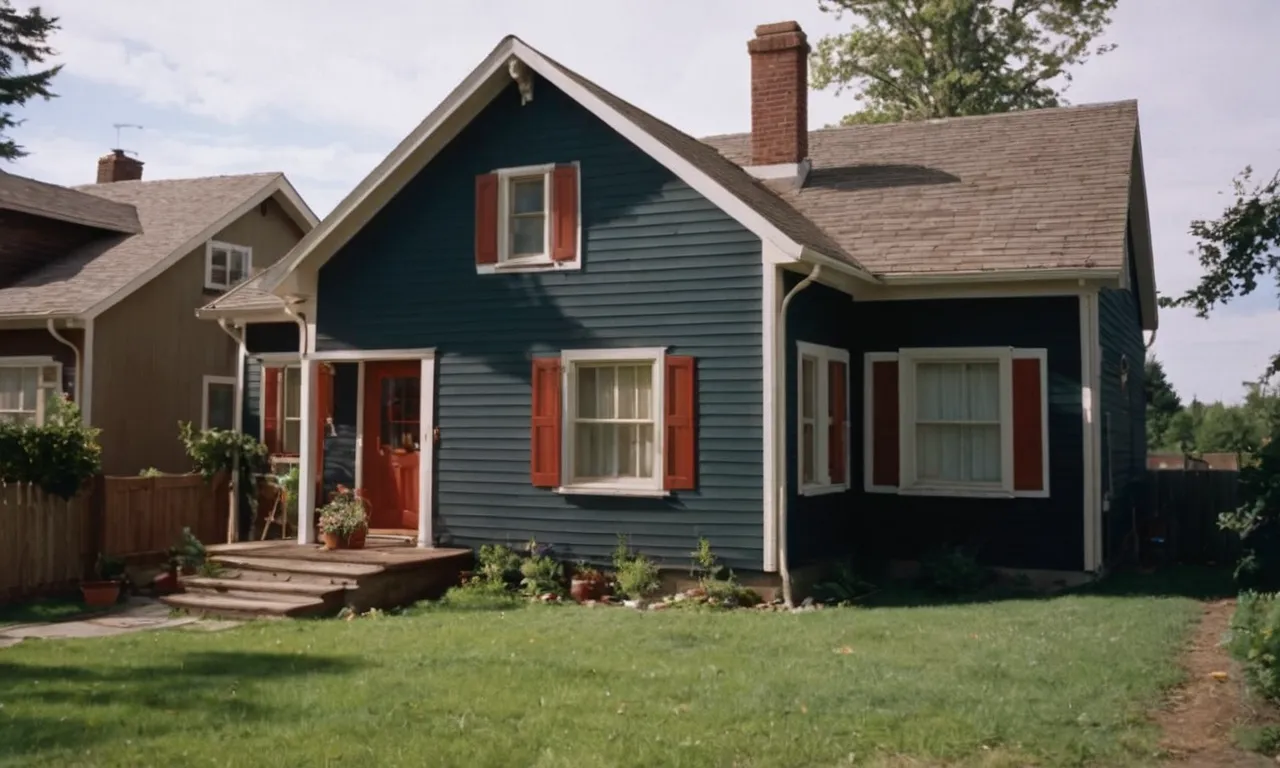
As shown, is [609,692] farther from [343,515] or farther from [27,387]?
[27,387]

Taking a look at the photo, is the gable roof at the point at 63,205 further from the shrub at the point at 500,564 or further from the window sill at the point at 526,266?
the shrub at the point at 500,564

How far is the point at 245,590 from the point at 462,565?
92.6 inches

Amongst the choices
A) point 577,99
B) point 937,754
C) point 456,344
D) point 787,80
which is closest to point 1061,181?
point 787,80

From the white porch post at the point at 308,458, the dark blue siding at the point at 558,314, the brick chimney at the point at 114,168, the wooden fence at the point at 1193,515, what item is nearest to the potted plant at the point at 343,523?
the white porch post at the point at 308,458

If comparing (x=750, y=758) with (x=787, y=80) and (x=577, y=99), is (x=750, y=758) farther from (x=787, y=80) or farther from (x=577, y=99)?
(x=787, y=80)

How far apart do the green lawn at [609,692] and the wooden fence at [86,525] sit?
3.19 m

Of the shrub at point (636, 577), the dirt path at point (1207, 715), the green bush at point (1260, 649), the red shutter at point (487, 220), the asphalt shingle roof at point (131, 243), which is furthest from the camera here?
the asphalt shingle roof at point (131, 243)

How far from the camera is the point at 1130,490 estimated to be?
54.4 ft

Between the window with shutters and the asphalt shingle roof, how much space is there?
12.3m

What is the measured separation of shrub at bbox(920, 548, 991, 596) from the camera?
13023 mm

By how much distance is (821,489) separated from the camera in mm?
13359

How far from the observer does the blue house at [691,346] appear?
1274cm

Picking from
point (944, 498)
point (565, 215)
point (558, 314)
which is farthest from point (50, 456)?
point (944, 498)

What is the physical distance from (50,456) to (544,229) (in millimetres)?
5964
